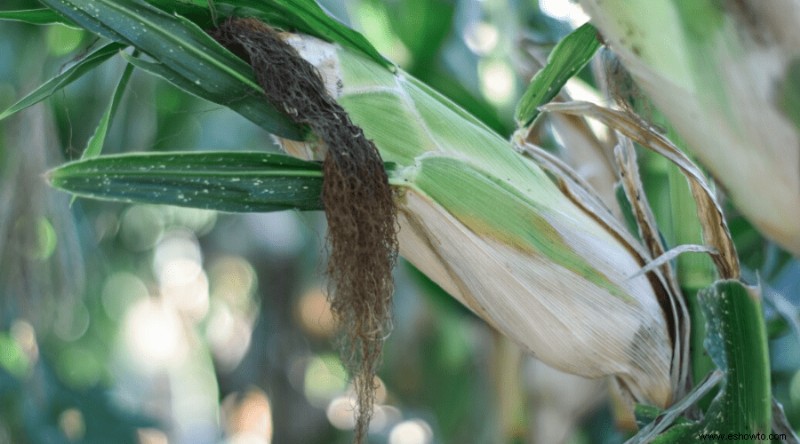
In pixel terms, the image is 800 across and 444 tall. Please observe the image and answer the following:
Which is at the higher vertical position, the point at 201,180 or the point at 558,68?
the point at 558,68

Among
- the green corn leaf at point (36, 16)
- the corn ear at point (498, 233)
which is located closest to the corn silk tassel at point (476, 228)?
the corn ear at point (498, 233)

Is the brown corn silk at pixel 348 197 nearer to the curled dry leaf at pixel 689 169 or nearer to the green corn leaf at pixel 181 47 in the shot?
the green corn leaf at pixel 181 47

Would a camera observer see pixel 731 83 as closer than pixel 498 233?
Yes

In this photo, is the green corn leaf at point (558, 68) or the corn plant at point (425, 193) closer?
the corn plant at point (425, 193)

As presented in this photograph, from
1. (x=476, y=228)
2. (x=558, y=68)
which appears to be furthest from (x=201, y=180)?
(x=558, y=68)

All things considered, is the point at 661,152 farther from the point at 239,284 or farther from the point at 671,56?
the point at 239,284

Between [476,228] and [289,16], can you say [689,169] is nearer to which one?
[476,228]

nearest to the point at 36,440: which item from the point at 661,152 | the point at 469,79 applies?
the point at 469,79
